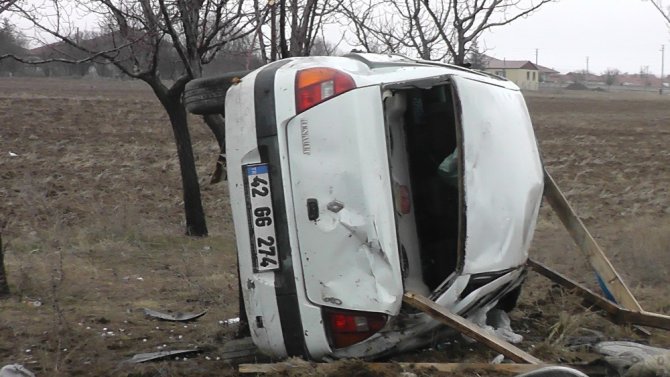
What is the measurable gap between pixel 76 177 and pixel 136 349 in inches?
459

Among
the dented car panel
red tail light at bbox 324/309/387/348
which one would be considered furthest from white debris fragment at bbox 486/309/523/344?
red tail light at bbox 324/309/387/348

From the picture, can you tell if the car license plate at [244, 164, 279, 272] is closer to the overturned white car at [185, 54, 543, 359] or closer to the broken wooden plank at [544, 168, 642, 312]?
the overturned white car at [185, 54, 543, 359]

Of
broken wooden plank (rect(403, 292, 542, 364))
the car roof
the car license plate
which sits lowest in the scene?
broken wooden plank (rect(403, 292, 542, 364))

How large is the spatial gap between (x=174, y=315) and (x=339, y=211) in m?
2.57

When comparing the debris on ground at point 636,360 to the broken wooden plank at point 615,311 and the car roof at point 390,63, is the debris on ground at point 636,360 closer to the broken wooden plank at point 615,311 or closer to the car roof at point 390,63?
the broken wooden plank at point 615,311

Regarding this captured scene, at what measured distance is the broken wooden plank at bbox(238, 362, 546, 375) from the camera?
3.54 metres

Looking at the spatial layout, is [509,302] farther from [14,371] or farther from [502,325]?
[14,371]

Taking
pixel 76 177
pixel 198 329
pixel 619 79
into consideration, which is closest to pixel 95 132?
pixel 76 177

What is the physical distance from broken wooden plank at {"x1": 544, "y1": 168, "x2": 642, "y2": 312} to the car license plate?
204cm

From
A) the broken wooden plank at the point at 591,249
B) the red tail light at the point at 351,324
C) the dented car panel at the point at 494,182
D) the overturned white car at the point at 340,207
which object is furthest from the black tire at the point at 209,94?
the broken wooden plank at the point at 591,249

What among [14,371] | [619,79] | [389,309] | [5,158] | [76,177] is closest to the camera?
[389,309]

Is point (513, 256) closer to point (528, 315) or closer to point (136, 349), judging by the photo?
point (528, 315)

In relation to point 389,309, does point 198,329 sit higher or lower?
lower

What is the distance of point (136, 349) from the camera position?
4.83 meters
